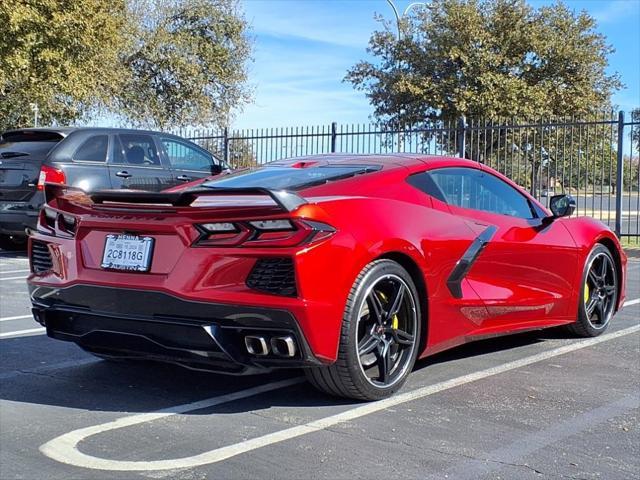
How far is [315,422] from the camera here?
12.3 feet

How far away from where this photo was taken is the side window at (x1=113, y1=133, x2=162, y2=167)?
10.3m

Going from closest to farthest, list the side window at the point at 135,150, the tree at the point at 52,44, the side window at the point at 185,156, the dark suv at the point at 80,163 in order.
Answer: the dark suv at the point at 80,163, the side window at the point at 135,150, the side window at the point at 185,156, the tree at the point at 52,44

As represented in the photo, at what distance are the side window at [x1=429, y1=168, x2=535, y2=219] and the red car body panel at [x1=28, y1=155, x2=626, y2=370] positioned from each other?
0.20 ft

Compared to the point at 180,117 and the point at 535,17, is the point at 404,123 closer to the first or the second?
the point at 535,17

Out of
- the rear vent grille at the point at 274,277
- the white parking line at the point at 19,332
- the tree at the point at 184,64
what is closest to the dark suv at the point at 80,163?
the white parking line at the point at 19,332

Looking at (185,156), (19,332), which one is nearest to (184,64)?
(185,156)

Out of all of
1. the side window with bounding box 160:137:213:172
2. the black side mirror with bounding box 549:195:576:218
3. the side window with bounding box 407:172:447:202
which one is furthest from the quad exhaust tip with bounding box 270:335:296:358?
the side window with bounding box 160:137:213:172

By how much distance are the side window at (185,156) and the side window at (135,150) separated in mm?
212

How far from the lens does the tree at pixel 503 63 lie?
26219mm

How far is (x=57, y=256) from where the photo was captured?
13.8 ft

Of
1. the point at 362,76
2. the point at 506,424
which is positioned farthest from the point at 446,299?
the point at 362,76

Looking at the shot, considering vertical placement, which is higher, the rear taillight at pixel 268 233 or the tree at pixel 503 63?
the tree at pixel 503 63

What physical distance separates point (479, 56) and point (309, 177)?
77.3 ft

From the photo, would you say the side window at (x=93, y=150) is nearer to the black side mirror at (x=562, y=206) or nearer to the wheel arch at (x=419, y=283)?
the black side mirror at (x=562, y=206)
